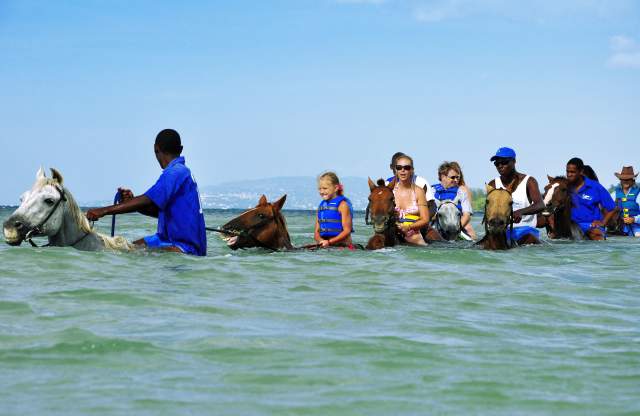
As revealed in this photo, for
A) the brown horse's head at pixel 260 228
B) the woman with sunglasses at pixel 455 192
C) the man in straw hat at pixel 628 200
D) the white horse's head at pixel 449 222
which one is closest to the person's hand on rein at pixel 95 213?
the brown horse's head at pixel 260 228

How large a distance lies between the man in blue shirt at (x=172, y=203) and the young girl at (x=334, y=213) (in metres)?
3.02

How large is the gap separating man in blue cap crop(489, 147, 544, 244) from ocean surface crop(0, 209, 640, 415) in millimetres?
3090

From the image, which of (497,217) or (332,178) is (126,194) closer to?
(332,178)

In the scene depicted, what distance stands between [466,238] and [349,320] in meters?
9.67

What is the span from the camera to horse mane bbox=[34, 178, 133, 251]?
9.48 metres

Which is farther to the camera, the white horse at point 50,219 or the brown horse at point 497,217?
the brown horse at point 497,217

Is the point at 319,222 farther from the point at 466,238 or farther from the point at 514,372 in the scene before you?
the point at 514,372

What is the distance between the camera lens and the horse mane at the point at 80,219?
9.48 m

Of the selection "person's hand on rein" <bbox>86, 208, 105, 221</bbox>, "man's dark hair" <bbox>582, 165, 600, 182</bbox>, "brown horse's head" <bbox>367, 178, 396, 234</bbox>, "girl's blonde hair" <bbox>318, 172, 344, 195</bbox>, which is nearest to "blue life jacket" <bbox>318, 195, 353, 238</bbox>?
"girl's blonde hair" <bbox>318, 172, 344, 195</bbox>

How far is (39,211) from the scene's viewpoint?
929cm

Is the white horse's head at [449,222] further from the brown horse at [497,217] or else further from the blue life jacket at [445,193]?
the brown horse at [497,217]

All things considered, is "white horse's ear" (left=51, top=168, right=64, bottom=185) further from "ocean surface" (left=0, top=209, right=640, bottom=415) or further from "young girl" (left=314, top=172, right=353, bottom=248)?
"young girl" (left=314, top=172, right=353, bottom=248)

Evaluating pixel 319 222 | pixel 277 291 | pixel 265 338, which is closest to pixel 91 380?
pixel 265 338

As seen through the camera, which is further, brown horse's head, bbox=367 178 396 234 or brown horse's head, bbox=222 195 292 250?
brown horse's head, bbox=367 178 396 234
